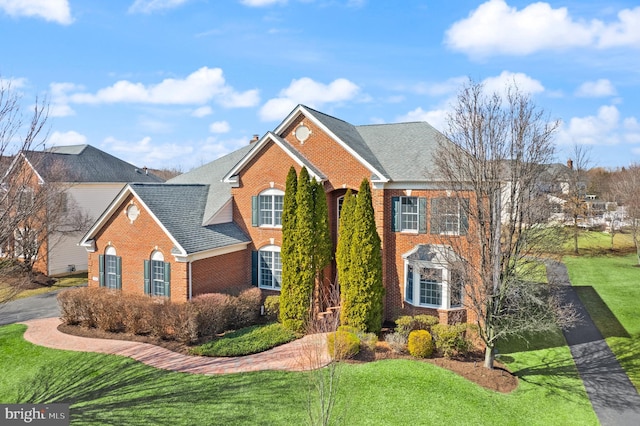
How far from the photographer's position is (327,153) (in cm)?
2088

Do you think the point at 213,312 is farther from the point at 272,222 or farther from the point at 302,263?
the point at 272,222

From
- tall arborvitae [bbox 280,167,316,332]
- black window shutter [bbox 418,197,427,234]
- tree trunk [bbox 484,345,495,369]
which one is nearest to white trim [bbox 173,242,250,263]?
tall arborvitae [bbox 280,167,316,332]

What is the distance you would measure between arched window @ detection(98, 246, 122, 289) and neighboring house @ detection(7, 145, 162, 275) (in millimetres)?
10453

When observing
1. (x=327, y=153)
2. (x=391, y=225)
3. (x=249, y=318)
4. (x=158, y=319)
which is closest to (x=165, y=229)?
(x=158, y=319)

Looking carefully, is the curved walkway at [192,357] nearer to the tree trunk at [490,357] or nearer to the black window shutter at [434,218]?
the tree trunk at [490,357]

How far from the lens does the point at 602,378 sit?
47.8ft

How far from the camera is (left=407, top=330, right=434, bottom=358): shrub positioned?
604 inches

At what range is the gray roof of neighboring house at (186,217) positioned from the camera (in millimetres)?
19125

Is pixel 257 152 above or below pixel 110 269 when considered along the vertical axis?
above

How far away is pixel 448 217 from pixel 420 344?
5.22 meters

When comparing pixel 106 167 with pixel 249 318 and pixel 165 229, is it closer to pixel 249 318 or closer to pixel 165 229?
pixel 165 229

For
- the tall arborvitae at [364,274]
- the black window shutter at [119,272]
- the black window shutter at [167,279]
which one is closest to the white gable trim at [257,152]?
the tall arborvitae at [364,274]

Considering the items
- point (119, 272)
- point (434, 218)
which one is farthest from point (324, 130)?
point (119, 272)

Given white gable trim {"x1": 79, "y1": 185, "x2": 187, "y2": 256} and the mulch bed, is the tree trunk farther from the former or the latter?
white gable trim {"x1": 79, "y1": 185, "x2": 187, "y2": 256}
